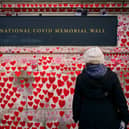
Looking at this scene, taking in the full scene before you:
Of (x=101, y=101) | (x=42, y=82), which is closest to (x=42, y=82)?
(x=42, y=82)

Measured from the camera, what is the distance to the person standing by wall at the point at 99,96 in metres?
2.56

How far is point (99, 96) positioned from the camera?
8.45ft

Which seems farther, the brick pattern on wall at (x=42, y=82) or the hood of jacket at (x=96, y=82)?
the brick pattern on wall at (x=42, y=82)

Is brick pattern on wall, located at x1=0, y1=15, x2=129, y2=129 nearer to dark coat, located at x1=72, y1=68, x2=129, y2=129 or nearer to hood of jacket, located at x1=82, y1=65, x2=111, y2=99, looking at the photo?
dark coat, located at x1=72, y1=68, x2=129, y2=129

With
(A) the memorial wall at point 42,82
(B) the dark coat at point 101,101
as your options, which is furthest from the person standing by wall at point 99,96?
(A) the memorial wall at point 42,82

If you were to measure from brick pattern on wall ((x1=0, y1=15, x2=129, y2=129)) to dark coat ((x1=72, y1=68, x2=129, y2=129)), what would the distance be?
169cm

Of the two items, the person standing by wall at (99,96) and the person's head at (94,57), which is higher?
the person's head at (94,57)

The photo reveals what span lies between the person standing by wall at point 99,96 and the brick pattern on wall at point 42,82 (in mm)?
1686

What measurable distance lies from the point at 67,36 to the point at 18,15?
115 cm

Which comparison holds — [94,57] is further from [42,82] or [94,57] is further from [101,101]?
[42,82]

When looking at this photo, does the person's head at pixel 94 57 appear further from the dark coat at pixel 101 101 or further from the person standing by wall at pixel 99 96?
the dark coat at pixel 101 101

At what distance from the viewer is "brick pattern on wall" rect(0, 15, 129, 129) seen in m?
4.39

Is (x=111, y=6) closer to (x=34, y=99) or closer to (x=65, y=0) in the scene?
(x=65, y=0)

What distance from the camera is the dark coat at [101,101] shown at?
8.43ft
